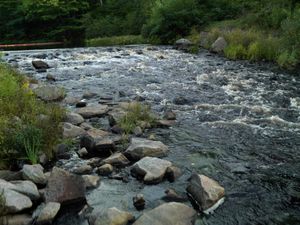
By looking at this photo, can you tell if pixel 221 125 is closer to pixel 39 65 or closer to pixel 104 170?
pixel 104 170

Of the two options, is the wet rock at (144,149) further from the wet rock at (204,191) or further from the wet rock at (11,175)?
the wet rock at (11,175)

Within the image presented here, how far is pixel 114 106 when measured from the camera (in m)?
11.6

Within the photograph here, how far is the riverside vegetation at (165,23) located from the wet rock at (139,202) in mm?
12877

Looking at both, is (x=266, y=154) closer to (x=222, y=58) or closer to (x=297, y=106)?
(x=297, y=106)

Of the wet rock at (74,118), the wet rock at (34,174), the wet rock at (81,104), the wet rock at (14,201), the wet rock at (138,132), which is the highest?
the wet rock at (14,201)

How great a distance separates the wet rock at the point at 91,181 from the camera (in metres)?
6.77

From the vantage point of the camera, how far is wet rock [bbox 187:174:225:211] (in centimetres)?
608

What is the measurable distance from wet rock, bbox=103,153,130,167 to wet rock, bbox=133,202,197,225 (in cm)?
198

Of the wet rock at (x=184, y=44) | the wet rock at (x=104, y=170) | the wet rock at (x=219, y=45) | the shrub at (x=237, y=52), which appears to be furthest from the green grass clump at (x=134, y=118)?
the wet rock at (x=184, y=44)

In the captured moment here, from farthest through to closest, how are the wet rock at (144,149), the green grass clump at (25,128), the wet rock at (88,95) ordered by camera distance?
the wet rock at (88,95), the wet rock at (144,149), the green grass clump at (25,128)

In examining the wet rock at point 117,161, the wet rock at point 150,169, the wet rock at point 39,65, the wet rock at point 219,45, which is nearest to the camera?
the wet rock at point 150,169

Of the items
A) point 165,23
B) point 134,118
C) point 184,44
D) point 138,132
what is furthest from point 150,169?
point 165,23

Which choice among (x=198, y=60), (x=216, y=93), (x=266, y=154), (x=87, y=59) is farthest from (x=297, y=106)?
(x=87, y=59)

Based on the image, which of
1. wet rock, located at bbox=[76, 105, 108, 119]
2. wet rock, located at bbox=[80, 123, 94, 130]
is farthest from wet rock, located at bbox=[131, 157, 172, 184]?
wet rock, located at bbox=[76, 105, 108, 119]
